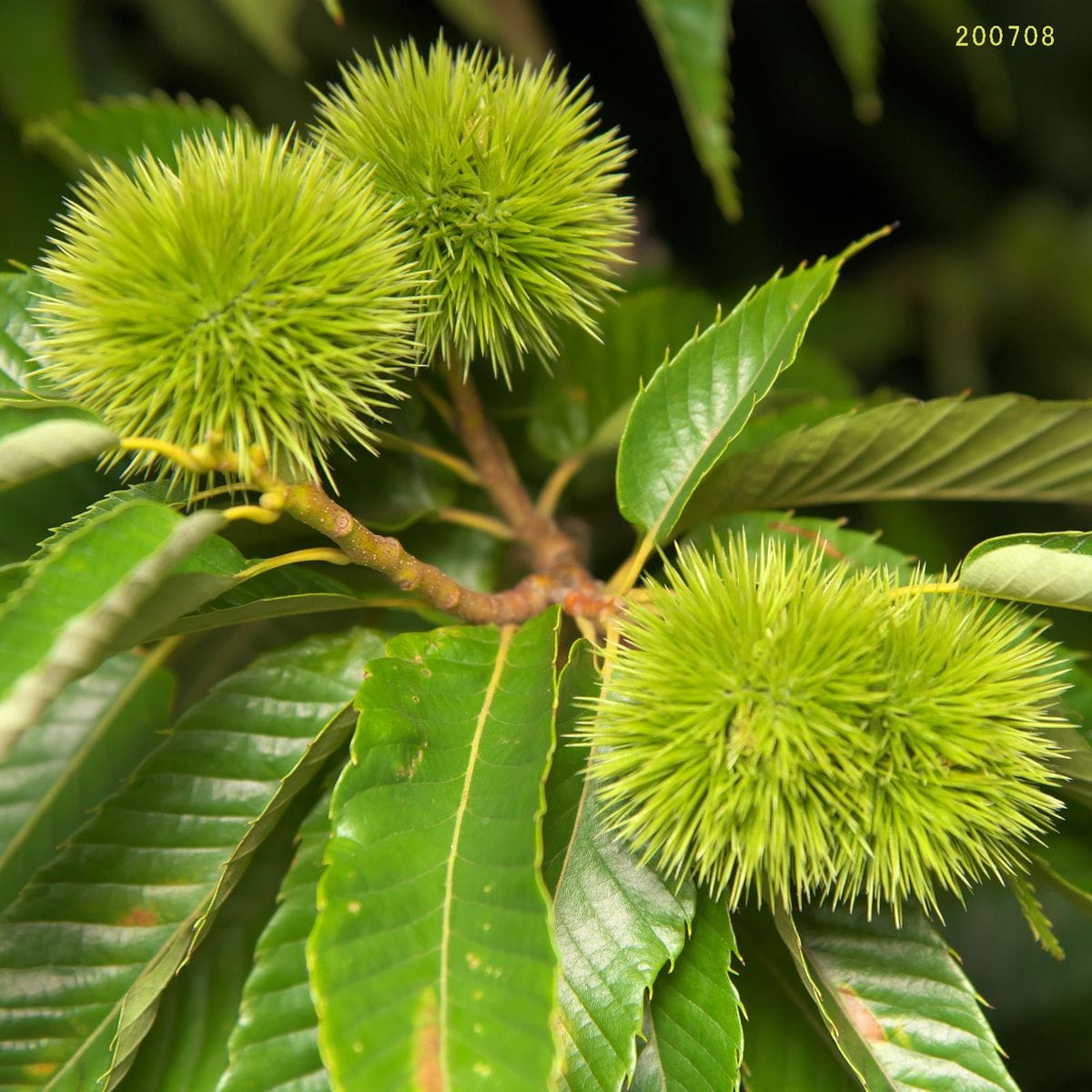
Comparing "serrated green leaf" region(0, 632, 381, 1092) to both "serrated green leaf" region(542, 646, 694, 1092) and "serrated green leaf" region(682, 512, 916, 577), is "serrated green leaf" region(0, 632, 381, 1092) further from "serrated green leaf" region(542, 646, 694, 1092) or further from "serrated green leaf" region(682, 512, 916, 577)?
"serrated green leaf" region(682, 512, 916, 577)

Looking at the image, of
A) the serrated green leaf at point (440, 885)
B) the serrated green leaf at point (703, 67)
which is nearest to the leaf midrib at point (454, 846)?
the serrated green leaf at point (440, 885)

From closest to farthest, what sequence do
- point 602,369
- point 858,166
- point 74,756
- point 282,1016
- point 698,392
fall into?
point 282,1016, point 698,392, point 74,756, point 602,369, point 858,166

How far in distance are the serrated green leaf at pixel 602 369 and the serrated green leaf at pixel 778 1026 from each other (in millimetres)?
512

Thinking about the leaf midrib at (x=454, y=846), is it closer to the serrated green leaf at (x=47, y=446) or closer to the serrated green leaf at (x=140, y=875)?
the serrated green leaf at (x=140, y=875)

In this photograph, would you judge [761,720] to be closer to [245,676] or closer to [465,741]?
[465,741]

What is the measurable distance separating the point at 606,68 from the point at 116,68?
90 cm

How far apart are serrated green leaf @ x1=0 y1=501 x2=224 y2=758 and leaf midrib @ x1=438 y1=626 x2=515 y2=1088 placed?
27 cm

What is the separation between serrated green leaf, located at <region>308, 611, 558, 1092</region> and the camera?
2.12 ft

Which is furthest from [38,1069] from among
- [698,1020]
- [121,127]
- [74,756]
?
[121,127]

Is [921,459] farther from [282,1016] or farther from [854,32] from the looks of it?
[282,1016]

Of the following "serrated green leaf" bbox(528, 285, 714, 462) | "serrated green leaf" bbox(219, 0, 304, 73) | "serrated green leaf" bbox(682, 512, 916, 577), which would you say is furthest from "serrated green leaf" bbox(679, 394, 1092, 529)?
"serrated green leaf" bbox(219, 0, 304, 73)

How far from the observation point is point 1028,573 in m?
0.76

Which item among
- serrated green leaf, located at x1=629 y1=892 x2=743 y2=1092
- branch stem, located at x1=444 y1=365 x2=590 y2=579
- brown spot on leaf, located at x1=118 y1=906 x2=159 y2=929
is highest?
branch stem, located at x1=444 y1=365 x2=590 y2=579

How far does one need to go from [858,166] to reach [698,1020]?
81.7 inches
